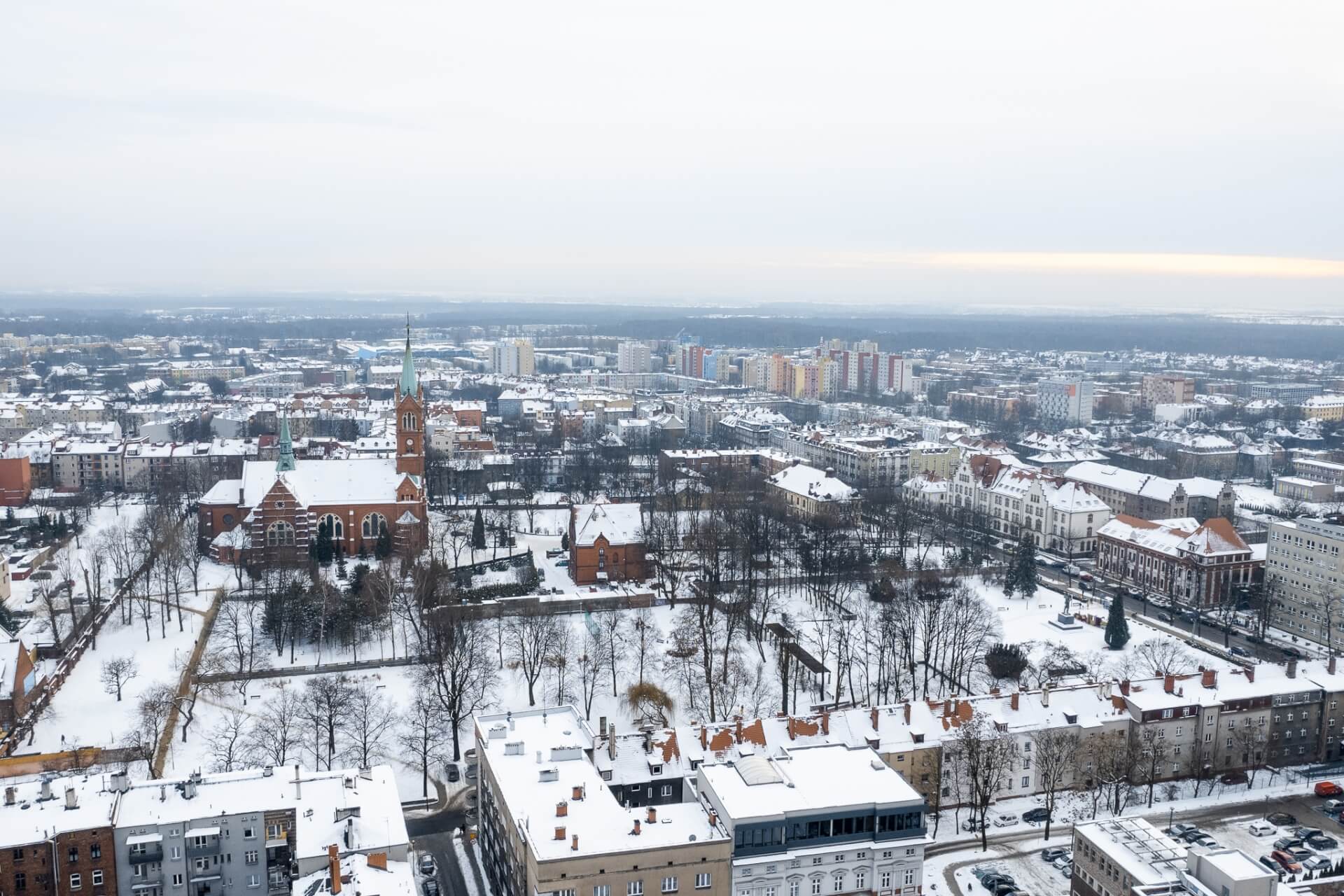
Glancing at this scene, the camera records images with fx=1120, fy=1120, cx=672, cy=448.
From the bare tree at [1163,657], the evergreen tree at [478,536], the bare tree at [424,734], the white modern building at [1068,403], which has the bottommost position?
the bare tree at [424,734]

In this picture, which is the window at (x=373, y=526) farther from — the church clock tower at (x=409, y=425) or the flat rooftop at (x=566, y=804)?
the flat rooftop at (x=566, y=804)

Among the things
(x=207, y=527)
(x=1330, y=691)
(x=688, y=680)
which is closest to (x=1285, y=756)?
(x=1330, y=691)

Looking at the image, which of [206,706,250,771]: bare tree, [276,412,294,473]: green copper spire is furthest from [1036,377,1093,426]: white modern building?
[206,706,250,771]: bare tree

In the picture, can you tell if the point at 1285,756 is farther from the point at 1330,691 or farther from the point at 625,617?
the point at 625,617

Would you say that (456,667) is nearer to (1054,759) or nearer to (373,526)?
(1054,759)

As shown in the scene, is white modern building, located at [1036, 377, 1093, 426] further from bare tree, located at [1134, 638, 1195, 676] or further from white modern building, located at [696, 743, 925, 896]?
white modern building, located at [696, 743, 925, 896]

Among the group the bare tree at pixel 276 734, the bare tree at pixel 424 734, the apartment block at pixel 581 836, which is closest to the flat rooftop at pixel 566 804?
the apartment block at pixel 581 836
